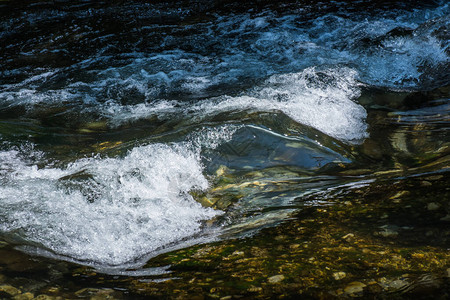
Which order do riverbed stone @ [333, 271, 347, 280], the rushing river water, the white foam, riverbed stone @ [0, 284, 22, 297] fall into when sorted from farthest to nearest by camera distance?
the rushing river water
the white foam
riverbed stone @ [0, 284, 22, 297]
riverbed stone @ [333, 271, 347, 280]

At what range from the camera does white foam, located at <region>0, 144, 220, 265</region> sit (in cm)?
264

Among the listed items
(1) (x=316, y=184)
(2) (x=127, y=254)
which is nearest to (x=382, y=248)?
(1) (x=316, y=184)

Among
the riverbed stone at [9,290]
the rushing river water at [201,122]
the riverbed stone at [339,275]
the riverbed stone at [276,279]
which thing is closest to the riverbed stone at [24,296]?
the riverbed stone at [9,290]

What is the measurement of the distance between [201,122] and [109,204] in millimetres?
1359

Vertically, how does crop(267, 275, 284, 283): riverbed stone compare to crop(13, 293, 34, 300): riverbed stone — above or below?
below

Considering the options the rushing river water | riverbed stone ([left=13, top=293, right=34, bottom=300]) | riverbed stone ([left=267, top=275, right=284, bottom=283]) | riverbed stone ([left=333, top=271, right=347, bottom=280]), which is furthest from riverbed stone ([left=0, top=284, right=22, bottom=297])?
riverbed stone ([left=333, top=271, right=347, bottom=280])

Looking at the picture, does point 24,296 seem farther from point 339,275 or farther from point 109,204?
point 339,275

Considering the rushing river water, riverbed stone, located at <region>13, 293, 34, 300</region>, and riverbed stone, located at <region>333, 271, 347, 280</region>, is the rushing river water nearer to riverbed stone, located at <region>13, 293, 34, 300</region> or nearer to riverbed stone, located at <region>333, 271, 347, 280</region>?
riverbed stone, located at <region>13, 293, 34, 300</region>

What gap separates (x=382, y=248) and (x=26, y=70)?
598 cm

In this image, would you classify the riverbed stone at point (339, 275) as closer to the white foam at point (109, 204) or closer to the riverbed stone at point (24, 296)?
the white foam at point (109, 204)

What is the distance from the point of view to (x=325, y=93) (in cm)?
452

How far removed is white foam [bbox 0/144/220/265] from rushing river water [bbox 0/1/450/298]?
0.01 m

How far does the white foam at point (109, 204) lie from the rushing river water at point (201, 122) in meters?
0.01

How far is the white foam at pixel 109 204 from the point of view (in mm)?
2637
